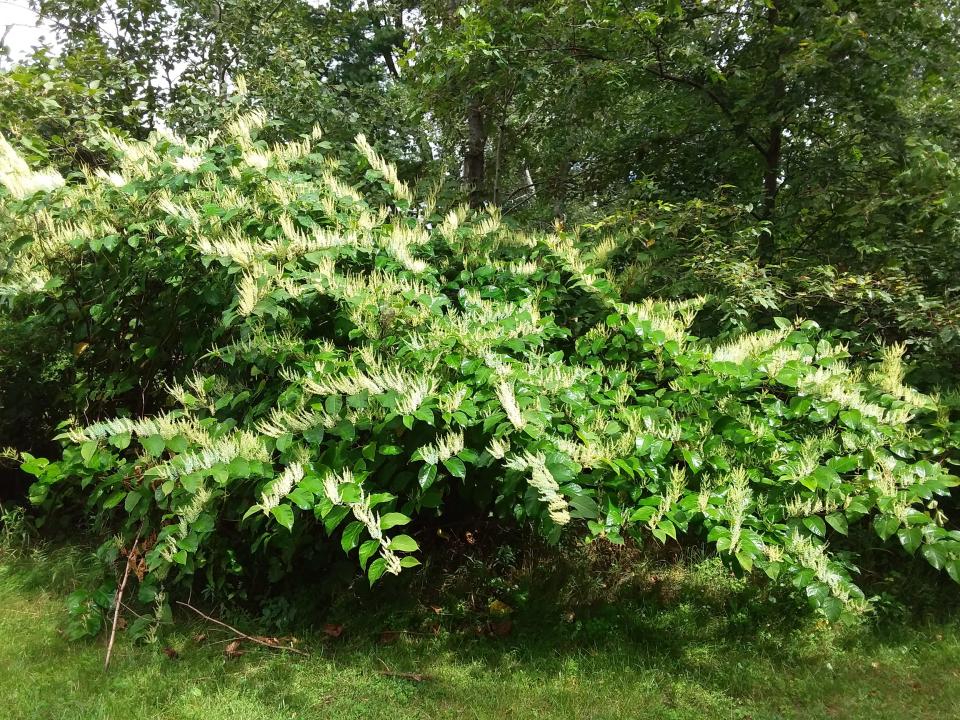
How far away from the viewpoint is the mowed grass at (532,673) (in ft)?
8.64

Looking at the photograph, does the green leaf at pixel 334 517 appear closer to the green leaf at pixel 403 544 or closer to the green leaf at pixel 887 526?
the green leaf at pixel 403 544

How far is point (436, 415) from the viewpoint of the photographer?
8.86 feet

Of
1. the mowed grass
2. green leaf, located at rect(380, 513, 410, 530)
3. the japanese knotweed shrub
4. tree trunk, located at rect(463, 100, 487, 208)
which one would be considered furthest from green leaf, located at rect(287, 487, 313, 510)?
tree trunk, located at rect(463, 100, 487, 208)

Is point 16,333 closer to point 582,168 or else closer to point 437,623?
point 437,623

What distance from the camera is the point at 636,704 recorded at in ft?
8.64

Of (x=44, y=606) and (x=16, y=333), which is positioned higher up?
(x=16, y=333)

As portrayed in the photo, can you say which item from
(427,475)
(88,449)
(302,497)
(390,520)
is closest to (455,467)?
(427,475)

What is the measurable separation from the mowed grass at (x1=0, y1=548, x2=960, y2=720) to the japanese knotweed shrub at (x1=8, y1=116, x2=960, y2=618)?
42 cm

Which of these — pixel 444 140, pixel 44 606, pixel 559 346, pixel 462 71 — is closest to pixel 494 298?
pixel 559 346

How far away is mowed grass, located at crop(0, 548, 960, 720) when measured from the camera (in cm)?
263

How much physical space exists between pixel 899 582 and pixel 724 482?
5.45 ft

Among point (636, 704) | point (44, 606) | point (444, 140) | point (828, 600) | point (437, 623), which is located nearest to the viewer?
point (828, 600)

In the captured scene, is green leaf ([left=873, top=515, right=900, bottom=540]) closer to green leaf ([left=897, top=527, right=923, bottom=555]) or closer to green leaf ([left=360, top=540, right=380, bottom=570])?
green leaf ([left=897, top=527, right=923, bottom=555])

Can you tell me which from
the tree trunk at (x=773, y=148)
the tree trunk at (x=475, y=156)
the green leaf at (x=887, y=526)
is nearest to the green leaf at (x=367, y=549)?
the green leaf at (x=887, y=526)
